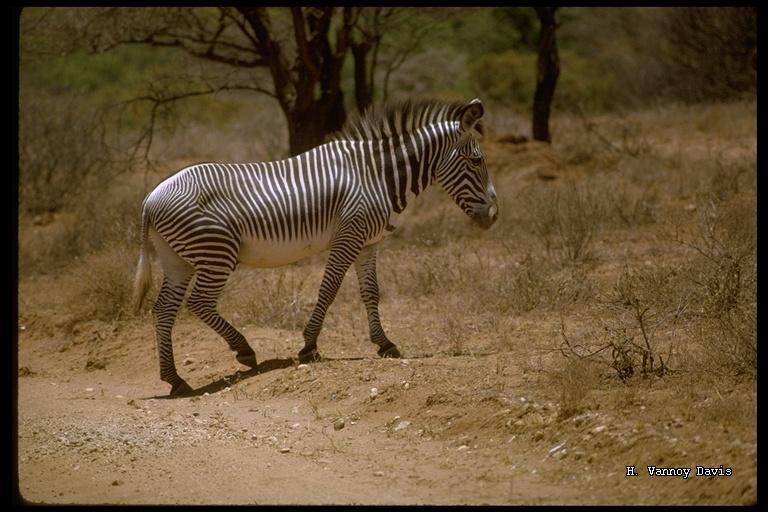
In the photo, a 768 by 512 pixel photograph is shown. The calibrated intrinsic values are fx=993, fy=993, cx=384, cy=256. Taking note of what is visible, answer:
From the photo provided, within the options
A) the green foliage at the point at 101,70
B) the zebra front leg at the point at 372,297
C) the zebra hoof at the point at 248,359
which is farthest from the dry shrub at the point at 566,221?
the green foliage at the point at 101,70

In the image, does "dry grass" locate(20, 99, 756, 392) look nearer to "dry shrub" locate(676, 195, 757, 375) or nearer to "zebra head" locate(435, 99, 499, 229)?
"dry shrub" locate(676, 195, 757, 375)

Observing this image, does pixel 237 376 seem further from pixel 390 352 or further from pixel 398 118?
pixel 398 118

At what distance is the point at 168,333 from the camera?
27.1 feet

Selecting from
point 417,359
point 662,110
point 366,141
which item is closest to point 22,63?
point 366,141

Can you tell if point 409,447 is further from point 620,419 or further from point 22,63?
point 22,63

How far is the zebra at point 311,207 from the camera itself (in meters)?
8.10

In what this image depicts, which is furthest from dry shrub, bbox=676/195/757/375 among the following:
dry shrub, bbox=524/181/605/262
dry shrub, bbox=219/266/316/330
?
dry shrub, bbox=219/266/316/330

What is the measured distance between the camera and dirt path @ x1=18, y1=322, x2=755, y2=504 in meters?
5.34

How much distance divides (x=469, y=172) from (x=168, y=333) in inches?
113

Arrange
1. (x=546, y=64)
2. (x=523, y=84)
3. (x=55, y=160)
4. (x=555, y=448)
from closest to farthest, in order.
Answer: (x=555, y=448), (x=55, y=160), (x=546, y=64), (x=523, y=84)

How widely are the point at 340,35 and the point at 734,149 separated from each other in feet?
22.7

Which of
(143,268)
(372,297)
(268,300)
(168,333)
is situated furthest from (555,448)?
(268,300)

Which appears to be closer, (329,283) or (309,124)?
(329,283)

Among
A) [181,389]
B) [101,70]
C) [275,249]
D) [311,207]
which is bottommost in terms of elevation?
[181,389]
